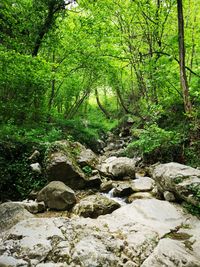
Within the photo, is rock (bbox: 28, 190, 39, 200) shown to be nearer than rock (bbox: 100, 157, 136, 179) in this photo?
Yes

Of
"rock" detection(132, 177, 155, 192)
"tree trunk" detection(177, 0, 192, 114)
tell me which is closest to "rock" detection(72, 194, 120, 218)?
"rock" detection(132, 177, 155, 192)

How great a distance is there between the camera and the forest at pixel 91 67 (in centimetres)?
777

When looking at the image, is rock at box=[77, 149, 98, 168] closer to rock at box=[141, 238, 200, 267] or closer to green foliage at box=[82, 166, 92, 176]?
green foliage at box=[82, 166, 92, 176]

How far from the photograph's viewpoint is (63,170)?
25.4 ft

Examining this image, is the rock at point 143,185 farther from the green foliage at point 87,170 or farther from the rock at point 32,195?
the rock at point 32,195

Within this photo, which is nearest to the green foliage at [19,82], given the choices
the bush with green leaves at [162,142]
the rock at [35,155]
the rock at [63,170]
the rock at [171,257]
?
the rock at [35,155]

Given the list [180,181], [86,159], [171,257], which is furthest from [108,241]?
[86,159]

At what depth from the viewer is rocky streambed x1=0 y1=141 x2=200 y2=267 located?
3.84 metres

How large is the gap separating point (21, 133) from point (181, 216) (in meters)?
6.04

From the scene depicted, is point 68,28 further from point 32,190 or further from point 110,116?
point 110,116

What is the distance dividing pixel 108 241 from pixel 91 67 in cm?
1109

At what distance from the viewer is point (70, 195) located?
21.1ft

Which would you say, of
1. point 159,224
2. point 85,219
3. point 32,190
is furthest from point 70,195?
point 159,224

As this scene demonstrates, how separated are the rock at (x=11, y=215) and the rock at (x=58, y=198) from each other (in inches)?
35.0
